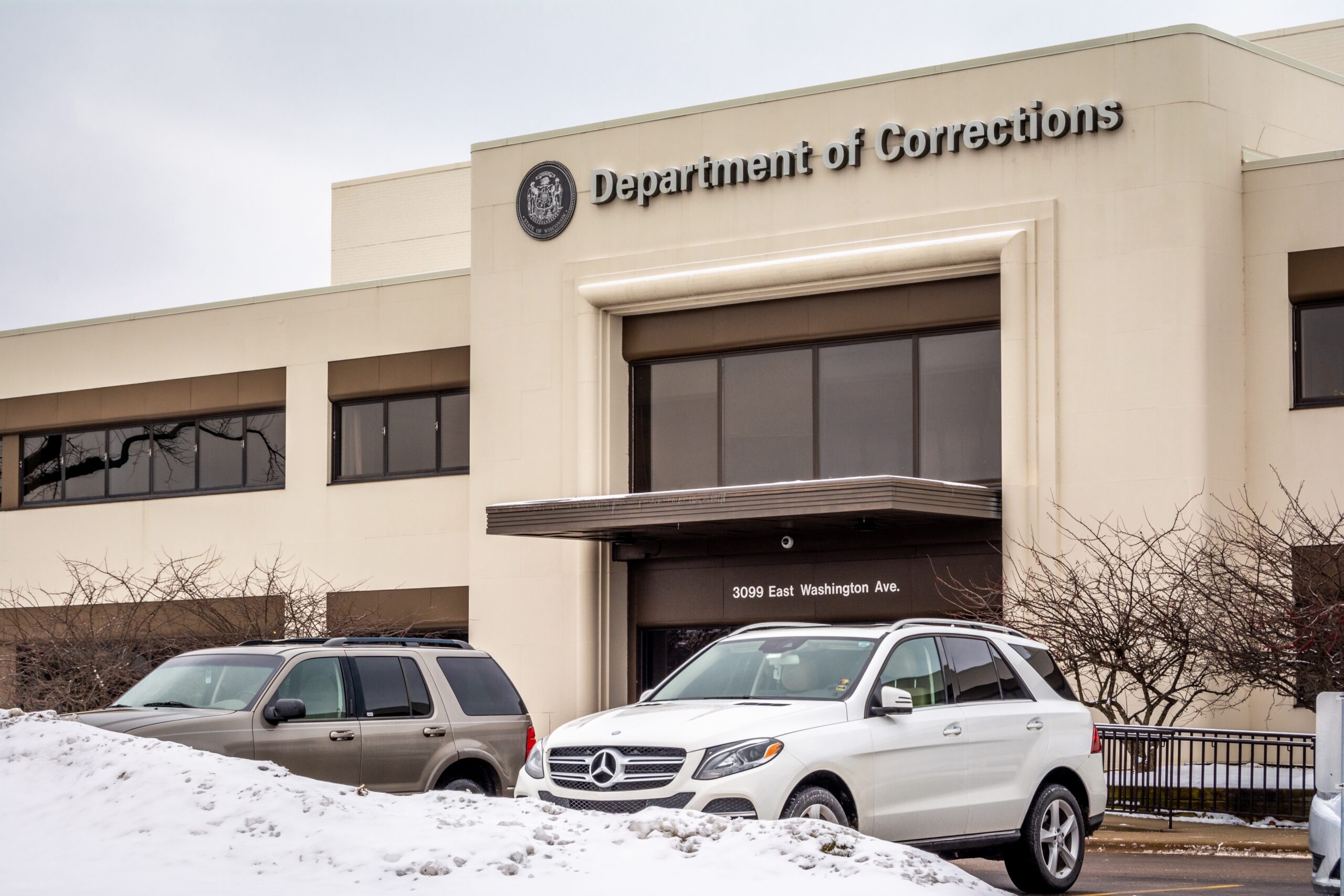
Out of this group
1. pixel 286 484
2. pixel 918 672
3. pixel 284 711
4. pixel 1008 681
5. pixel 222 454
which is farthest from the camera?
pixel 222 454

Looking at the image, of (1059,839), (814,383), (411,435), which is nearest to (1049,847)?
(1059,839)

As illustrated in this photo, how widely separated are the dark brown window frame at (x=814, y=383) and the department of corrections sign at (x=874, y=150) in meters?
2.59

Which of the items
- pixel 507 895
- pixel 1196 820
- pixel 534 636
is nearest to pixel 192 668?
pixel 507 895

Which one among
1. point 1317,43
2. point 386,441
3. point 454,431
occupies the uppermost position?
point 1317,43

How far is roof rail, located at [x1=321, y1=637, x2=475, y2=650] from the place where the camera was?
43.6 feet

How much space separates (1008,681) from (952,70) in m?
14.6

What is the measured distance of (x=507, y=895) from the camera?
7980 millimetres

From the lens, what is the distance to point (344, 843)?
336 inches

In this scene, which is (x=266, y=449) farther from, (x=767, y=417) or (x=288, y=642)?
(x=288, y=642)

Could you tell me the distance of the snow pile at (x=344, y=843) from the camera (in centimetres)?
815

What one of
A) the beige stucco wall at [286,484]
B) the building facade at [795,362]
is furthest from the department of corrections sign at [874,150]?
the beige stucco wall at [286,484]

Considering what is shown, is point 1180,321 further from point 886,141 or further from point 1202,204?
point 886,141

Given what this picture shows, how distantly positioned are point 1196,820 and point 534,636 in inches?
459

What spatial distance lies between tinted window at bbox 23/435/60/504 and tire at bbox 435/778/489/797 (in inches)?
905
